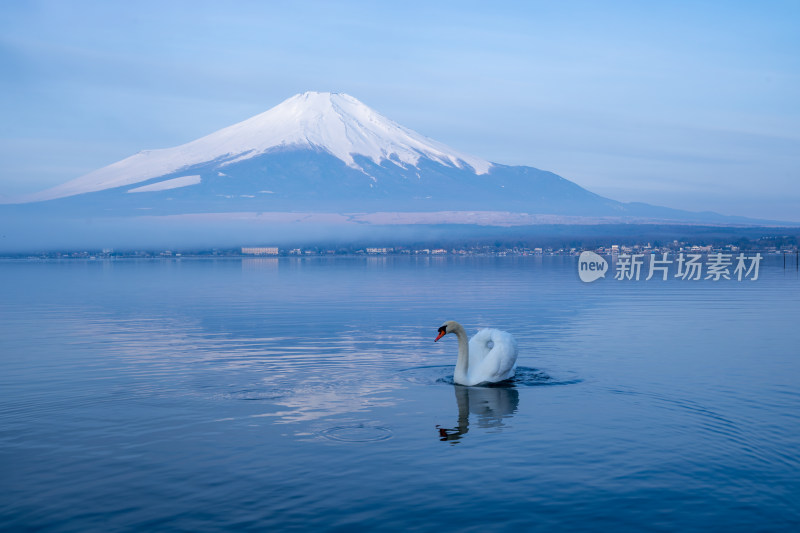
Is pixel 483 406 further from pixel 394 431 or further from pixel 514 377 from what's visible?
pixel 514 377

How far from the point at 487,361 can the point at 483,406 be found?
113 inches

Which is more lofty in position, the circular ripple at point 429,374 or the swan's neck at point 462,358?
the swan's neck at point 462,358

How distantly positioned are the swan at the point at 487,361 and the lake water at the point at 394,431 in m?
0.52

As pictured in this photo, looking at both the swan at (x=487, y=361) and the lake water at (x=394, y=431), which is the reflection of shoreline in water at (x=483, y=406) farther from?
the swan at (x=487, y=361)

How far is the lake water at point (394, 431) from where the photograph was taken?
43.9ft

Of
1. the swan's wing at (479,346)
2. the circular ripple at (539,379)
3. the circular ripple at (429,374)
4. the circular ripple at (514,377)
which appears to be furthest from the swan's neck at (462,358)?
the circular ripple at (539,379)

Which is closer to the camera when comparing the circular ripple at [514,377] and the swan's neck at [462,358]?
the swan's neck at [462,358]

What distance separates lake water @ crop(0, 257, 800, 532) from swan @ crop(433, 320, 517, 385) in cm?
52

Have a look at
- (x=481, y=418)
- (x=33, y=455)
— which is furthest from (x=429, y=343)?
(x=33, y=455)

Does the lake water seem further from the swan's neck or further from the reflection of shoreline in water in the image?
the swan's neck

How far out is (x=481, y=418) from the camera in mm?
Result: 19891

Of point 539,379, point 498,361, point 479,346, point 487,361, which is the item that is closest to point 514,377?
point 539,379

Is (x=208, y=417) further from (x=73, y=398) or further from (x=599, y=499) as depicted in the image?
(x=599, y=499)

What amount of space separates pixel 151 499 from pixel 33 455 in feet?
13.4
